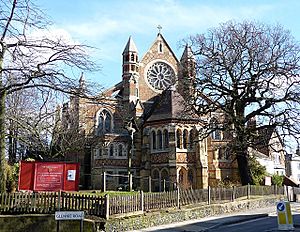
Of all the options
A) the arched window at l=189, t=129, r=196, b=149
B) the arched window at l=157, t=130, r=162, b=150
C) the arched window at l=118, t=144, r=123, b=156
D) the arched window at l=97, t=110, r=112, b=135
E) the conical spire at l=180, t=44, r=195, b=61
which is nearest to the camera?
the conical spire at l=180, t=44, r=195, b=61

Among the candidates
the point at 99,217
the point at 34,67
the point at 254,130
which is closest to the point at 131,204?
the point at 99,217

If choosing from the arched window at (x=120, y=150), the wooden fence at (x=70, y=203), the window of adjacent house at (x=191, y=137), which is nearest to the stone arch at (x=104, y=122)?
the arched window at (x=120, y=150)

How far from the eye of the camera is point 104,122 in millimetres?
43625

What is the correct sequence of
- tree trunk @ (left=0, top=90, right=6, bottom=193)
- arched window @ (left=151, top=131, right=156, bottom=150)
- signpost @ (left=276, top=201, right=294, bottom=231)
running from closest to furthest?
signpost @ (left=276, top=201, right=294, bottom=231) < tree trunk @ (left=0, top=90, right=6, bottom=193) < arched window @ (left=151, top=131, right=156, bottom=150)

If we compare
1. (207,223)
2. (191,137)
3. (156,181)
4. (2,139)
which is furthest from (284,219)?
(156,181)

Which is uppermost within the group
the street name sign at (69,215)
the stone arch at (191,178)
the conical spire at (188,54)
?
the conical spire at (188,54)

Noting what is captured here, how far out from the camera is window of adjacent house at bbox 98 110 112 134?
43125 millimetres

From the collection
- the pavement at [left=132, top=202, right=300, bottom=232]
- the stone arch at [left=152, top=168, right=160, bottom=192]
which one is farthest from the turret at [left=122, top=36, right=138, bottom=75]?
the pavement at [left=132, top=202, right=300, bottom=232]

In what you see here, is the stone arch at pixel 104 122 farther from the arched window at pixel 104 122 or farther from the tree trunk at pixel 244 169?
the tree trunk at pixel 244 169

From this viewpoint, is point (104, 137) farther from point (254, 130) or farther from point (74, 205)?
point (74, 205)

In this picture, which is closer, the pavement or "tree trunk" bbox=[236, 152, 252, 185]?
the pavement

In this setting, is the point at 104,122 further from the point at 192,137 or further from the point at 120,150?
the point at 192,137

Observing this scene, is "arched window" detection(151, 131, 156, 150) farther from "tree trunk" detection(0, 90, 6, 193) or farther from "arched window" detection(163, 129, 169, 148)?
"tree trunk" detection(0, 90, 6, 193)

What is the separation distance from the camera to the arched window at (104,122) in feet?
141
